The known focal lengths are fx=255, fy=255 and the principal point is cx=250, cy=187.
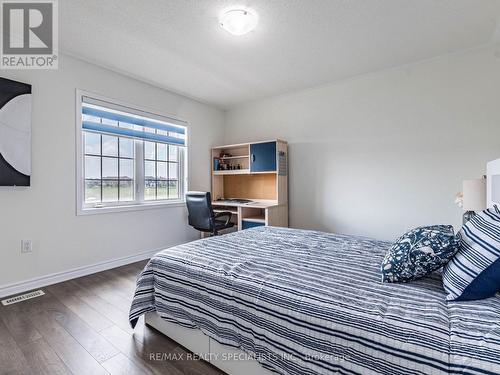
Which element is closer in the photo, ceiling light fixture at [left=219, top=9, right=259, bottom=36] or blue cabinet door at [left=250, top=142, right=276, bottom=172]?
ceiling light fixture at [left=219, top=9, right=259, bottom=36]

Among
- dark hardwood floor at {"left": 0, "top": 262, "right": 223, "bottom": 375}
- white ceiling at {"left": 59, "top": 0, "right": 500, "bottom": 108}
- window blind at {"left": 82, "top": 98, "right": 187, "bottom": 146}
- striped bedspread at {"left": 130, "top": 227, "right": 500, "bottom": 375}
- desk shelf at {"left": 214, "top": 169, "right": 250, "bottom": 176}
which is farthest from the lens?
desk shelf at {"left": 214, "top": 169, "right": 250, "bottom": 176}

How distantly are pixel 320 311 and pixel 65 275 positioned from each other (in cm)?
294

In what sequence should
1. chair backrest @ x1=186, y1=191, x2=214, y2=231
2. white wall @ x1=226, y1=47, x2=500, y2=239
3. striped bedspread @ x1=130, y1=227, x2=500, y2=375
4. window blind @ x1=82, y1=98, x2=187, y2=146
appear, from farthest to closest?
chair backrest @ x1=186, y1=191, x2=214, y2=231 < window blind @ x1=82, y1=98, x2=187, y2=146 < white wall @ x1=226, y1=47, x2=500, y2=239 < striped bedspread @ x1=130, y1=227, x2=500, y2=375

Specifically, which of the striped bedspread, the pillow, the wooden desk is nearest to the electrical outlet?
the striped bedspread

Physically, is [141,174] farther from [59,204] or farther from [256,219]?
[256,219]

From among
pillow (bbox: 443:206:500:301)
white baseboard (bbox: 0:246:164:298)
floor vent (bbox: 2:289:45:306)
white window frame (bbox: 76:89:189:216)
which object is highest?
white window frame (bbox: 76:89:189:216)

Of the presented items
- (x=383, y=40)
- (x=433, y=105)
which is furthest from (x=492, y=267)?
(x=433, y=105)

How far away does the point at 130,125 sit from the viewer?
3.49 m

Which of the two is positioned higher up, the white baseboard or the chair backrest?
the chair backrest

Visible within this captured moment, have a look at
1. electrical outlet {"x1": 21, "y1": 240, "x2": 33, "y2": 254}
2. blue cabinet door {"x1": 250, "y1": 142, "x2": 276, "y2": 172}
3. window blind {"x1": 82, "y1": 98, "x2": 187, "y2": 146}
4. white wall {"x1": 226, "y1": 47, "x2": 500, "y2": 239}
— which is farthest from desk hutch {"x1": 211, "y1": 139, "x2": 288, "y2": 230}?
electrical outlet {"x1": 21, "y1": 240, "x2": 33, "y2": 254}

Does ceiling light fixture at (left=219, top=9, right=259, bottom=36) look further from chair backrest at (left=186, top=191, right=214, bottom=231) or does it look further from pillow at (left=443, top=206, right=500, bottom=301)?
pillow at (left=443, top=206, right=500, bottom=301)

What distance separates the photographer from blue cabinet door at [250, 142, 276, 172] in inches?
156

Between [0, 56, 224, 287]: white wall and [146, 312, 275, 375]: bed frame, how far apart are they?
173cm

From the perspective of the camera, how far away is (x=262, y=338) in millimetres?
1223
